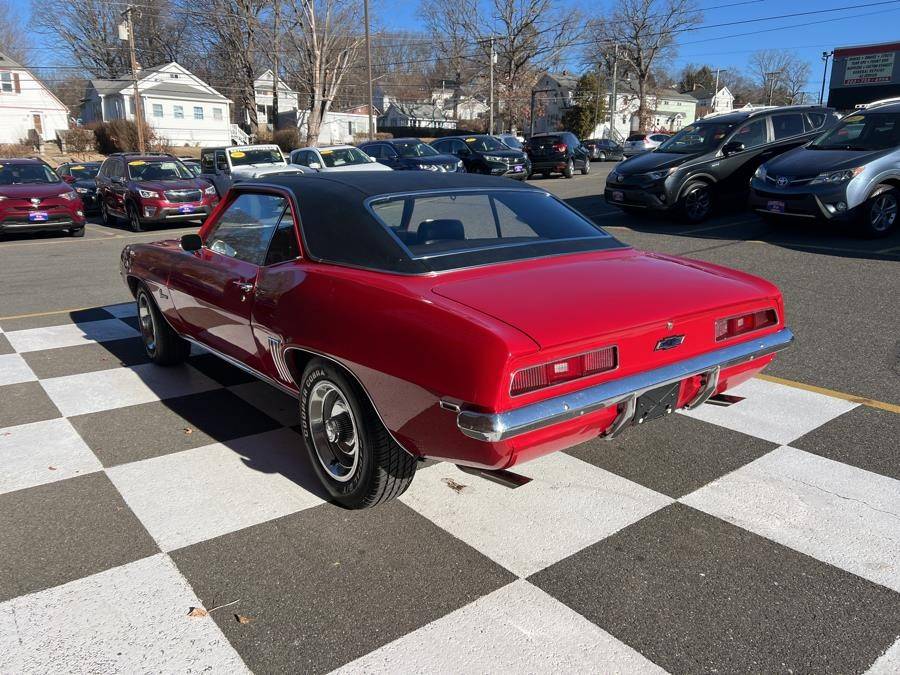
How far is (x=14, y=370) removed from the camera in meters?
5.61

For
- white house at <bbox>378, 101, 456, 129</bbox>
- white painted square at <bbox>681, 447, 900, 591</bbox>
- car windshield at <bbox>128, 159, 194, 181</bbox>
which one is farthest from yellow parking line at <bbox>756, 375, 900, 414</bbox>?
white house at <bbox>378, 101, 456, 129</bbox>

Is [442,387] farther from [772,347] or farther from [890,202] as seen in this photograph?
[890,202]

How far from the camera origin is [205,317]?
4527 mm

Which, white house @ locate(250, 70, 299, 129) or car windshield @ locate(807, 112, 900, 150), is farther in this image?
white house @ locate(250, 70, 299, 129)

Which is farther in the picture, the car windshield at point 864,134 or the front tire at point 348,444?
Result: the car windshield at point 864,134

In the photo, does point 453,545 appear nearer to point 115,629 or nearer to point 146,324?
point 115,629

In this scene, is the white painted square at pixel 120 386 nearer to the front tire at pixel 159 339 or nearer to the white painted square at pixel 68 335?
the front tire at pixel 159 339

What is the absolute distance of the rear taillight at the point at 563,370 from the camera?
104 inches

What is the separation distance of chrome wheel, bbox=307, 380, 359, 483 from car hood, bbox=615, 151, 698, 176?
10452 millimetres

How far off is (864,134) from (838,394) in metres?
7.49

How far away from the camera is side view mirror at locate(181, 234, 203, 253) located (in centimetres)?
465

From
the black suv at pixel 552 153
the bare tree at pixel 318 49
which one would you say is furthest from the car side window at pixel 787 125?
the bare tree at pixel 318 49

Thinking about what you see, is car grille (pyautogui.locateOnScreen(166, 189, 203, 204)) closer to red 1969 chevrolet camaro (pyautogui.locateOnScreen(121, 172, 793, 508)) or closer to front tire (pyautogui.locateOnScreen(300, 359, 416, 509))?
red 1969 chevrolet camaro (pyautogui.locateOnScreen(121, 172, 793, 508))

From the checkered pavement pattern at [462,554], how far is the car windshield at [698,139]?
30.3 feet
